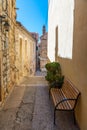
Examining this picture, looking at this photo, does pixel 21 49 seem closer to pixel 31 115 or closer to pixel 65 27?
pixel 65 27

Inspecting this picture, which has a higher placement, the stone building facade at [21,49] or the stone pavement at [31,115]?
the stone building facade at [21,49]

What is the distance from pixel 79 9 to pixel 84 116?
2107 mm

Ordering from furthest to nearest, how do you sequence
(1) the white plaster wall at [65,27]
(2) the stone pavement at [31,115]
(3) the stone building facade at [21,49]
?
1. (3) the stone building facade at [21,49]
2. (1) the white plaster wall at [65,27]
3. (2) the stone pavement at [31,115]

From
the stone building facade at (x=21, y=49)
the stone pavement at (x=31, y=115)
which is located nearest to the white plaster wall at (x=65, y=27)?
the stone pavement at (x=31, y=115)

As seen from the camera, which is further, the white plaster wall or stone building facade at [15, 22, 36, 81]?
stone building facade at [15, 22, 36, 81]

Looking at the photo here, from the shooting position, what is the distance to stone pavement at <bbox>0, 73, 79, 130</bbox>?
4.05 m

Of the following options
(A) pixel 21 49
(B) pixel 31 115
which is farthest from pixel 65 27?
(A) pixel 21 49

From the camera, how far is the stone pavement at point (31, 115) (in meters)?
4.05

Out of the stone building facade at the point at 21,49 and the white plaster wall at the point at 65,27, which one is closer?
the white plaster wall at the point at 65,27

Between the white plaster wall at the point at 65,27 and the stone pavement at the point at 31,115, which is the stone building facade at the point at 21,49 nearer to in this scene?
the white plaster wall at the point at 65,27

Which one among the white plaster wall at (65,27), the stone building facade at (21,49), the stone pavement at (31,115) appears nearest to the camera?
the stone pavement at (31,115)

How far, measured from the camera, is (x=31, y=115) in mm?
4637

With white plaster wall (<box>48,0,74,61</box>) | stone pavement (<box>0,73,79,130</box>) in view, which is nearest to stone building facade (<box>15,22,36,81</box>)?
white plaster wall (<box>48,0,74,61</box>)

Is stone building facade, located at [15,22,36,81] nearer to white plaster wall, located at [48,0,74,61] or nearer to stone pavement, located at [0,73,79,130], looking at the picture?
white plaster wall, located at [48,0,74,61]
